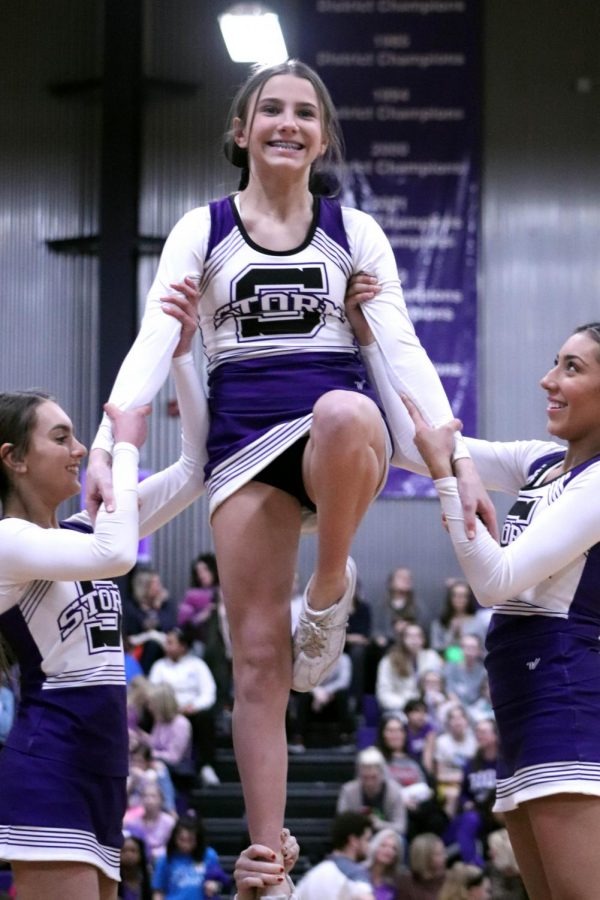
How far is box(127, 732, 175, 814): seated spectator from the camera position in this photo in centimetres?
833

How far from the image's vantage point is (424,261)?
13.1 metres

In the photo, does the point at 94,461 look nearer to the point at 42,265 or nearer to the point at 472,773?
the point at 472,773

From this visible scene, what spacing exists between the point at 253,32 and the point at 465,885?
26.8 feet

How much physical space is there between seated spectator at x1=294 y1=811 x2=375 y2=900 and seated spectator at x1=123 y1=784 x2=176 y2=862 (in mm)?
1183

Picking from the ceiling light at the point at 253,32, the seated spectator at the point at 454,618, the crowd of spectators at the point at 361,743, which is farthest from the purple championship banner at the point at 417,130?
the crowd of spectators at the point at 361,743

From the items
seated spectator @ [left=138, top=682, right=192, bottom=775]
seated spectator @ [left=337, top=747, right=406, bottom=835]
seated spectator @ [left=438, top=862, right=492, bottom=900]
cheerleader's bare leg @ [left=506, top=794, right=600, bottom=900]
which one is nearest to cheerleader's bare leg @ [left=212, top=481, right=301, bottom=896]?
cheerleader's bare leg @ [left=506, top=794, right=600, bottom=900]

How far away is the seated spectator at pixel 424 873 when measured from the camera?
744cm

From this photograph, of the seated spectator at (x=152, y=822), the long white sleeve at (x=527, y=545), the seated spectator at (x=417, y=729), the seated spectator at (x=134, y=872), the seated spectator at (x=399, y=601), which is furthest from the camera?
the seated spectator at (x=399, y=601)

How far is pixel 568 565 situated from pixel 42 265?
34.4ft

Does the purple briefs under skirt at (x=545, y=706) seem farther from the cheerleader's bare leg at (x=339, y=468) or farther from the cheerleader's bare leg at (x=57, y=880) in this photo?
the cheerleader's bare leg at (x=57, y=880)

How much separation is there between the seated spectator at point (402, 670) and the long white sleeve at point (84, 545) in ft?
22.2

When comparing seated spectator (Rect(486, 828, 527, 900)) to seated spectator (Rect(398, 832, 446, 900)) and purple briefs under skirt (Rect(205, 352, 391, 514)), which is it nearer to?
seated spectator (Rect(398, 832, 446, 900))

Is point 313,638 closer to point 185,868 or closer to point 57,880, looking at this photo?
point 57,880

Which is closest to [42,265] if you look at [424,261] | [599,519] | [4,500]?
[424,261]
